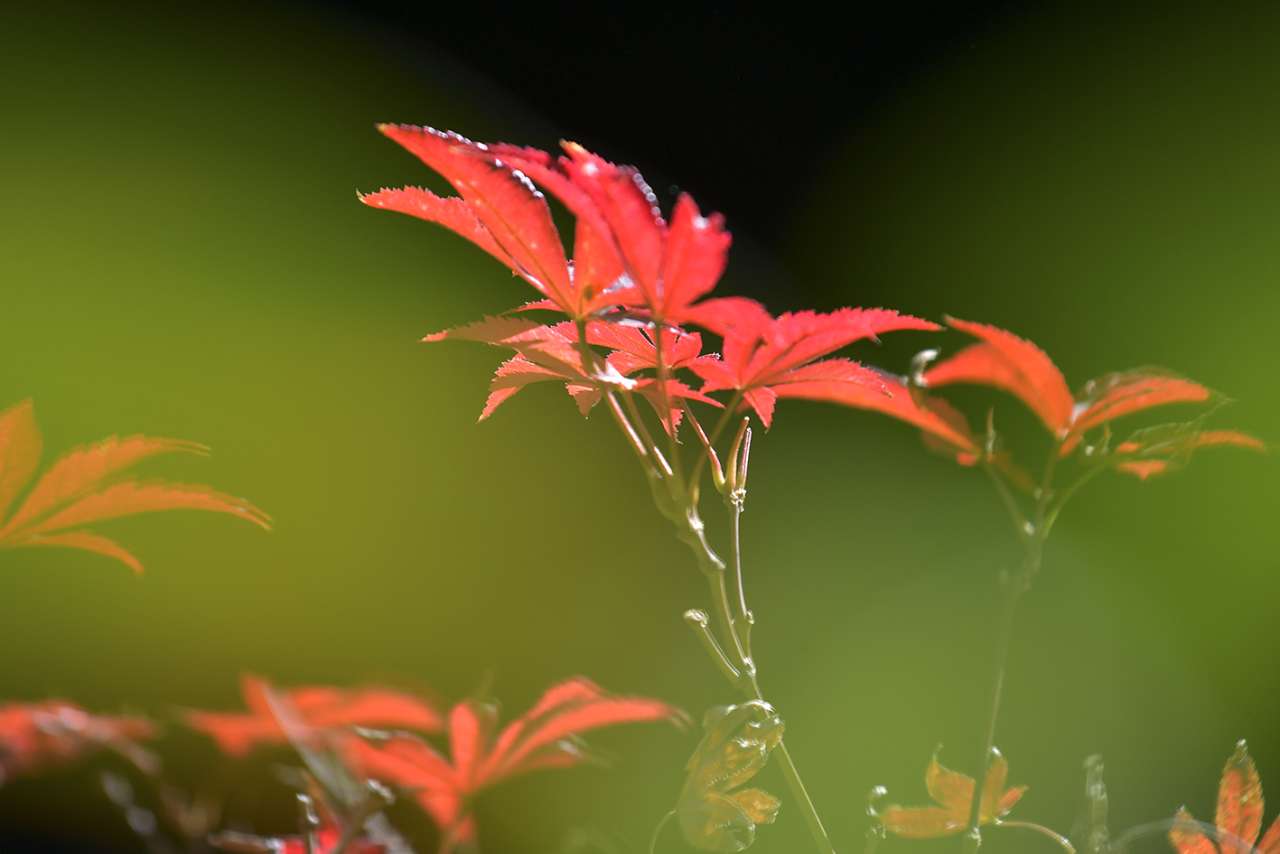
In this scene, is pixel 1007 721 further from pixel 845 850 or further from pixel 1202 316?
Answer: pixel 1202 316

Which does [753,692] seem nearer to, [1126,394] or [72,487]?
[1126,394]

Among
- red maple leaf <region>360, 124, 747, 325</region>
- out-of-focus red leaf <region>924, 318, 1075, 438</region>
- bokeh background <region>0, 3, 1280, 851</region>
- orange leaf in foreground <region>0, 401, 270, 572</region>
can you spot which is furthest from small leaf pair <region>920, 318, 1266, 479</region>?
bokeh background <region>0, 3, 1280, 851</region>

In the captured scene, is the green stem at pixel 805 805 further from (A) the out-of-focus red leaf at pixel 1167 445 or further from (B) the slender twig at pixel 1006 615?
(A) the out-of-focus red leaf at pixel 1167 445

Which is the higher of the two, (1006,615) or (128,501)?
(1006,615)

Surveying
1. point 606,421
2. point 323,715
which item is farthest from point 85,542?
point 606,421

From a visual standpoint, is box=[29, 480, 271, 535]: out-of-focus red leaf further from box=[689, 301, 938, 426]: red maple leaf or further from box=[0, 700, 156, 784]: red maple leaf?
Answer: box=[689, 301, 938, 426]: red maple leaf

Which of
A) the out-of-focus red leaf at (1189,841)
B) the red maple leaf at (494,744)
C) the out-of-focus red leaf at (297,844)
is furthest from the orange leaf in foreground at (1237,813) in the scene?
the out-of-focus red leaf at (297,844)

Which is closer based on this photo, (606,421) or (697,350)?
(697,350)
